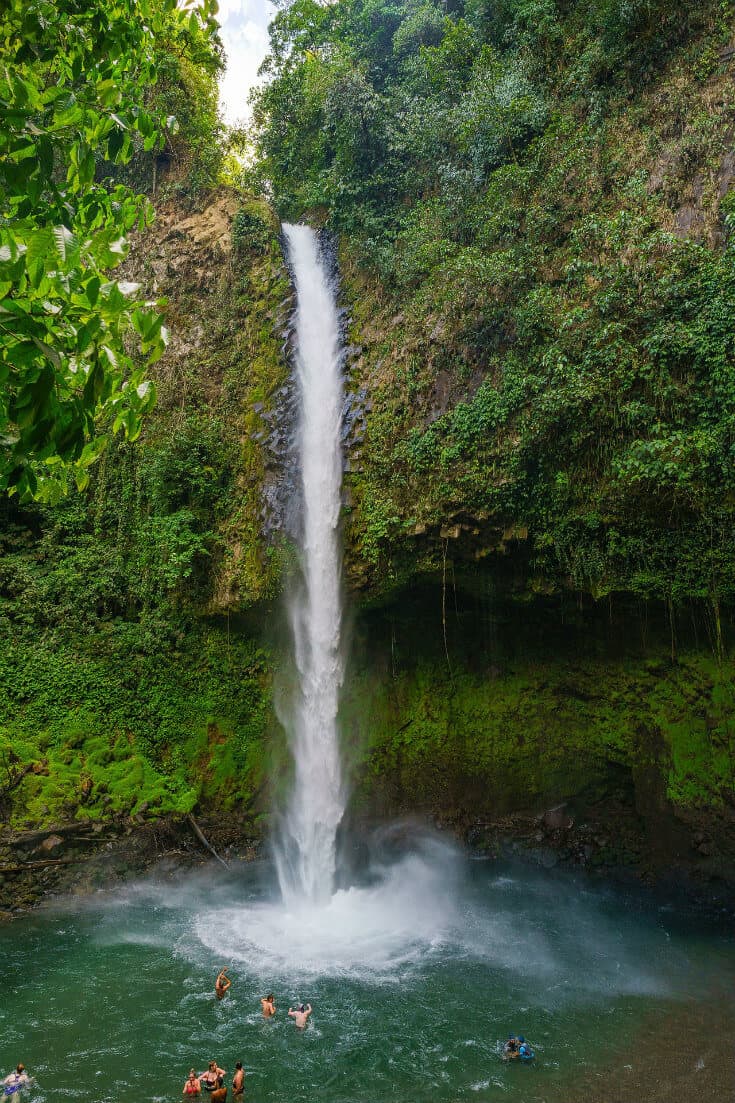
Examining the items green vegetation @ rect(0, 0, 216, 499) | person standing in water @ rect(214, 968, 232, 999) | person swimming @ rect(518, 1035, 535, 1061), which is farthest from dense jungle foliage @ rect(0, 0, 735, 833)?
green vegetation @ rect(0, 0, 216, 499)

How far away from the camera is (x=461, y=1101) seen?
6.52m

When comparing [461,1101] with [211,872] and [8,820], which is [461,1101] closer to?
[211,872]

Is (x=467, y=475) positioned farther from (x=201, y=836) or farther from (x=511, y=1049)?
(x=201, y=836)

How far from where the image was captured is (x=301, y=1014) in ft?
25.1

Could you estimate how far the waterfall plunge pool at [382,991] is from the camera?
6.86 m

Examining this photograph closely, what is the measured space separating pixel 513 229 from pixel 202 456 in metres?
7.53

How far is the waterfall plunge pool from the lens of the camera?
270 inches

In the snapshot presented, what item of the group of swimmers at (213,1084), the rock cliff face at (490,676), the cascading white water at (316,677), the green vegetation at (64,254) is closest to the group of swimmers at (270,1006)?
the group of swimmers at (213,1084)

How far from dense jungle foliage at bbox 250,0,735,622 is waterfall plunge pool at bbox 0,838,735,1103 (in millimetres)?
5204

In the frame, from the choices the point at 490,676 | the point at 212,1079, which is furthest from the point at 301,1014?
the point at 490,676

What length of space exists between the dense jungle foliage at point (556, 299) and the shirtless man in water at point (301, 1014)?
6.56m

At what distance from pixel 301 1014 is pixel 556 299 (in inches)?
425

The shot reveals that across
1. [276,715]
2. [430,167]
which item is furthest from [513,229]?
[276,715]

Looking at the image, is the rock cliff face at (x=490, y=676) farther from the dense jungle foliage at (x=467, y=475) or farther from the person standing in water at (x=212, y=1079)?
the person standing in water at (x=212, y=1079)
